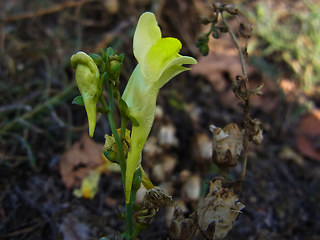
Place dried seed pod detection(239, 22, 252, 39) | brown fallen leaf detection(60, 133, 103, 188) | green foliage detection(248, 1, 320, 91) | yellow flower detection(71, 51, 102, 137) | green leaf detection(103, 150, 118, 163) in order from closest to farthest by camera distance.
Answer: yellow flower detection(71, 51, 102, 137) → green leaf detection(103, 150, 118, 163) → dried seed pod detection(239, 22, 252, 39) → brown fallen leaf detection(60, 133, 103, 188) → green foliage detection(248, 1, 320, 91)

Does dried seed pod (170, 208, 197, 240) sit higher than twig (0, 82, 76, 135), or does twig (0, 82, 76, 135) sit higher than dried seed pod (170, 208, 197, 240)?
dried seed pod (170, 208, 197, 240)

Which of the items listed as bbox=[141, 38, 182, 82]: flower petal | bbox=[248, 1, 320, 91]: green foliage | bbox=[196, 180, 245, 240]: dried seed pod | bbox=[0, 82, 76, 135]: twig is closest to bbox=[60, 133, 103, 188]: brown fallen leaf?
bbox=[0, 82, 76, 135]: twig

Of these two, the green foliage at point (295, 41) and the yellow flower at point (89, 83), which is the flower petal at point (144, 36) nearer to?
the yellow flower at point (89, 83)

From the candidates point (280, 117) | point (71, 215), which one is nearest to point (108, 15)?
point (280, 117)

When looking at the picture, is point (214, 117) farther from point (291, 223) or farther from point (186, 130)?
point (291, 223)

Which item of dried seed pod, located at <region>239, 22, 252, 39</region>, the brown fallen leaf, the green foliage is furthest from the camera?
the green foliage

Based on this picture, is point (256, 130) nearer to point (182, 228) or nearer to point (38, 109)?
point (182, 228)

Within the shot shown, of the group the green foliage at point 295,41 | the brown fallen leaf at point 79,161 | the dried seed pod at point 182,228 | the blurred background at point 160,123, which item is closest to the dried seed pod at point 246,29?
the blurred background at point 160,123

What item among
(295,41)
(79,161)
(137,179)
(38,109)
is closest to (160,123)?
(79,161)

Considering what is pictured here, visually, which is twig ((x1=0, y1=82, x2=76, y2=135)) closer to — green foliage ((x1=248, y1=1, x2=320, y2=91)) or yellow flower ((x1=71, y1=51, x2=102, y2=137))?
yellow flower ((x1=71, y1=51, x2=102, y2=137))
